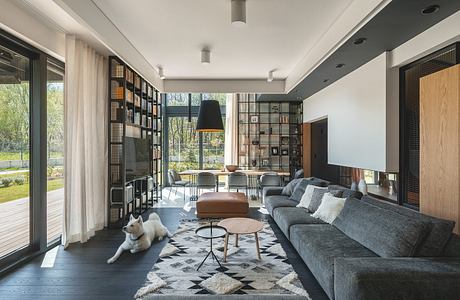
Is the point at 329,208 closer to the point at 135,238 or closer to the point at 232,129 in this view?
the point at 135,238

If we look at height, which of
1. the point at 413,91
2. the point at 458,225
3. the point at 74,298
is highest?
the point at 413,91

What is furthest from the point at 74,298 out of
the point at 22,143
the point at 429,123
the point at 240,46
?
the point at 240,46

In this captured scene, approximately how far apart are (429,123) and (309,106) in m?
4.94

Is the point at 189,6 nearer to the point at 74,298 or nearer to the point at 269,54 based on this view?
the point at 269,54

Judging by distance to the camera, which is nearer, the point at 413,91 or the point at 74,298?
the point at 74,298

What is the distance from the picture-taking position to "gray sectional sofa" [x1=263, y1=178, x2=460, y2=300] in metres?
1.86

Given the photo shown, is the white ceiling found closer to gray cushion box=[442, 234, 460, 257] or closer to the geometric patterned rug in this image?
gray cushion box=[442, 234, 460, 257]

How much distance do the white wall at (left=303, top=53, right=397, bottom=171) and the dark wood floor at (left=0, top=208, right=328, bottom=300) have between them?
1.87 metres

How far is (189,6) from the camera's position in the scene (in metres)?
3.22

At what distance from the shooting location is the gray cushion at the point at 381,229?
2225mm

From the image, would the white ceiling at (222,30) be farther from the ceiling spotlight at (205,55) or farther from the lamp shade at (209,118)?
the lamp shade at (209,118)

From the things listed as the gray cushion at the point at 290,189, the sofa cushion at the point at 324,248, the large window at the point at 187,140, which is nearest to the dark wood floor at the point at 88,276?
the sofa cushion at the point at 324,248

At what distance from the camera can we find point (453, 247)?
2.18m

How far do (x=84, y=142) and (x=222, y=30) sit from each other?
258 centimetres
